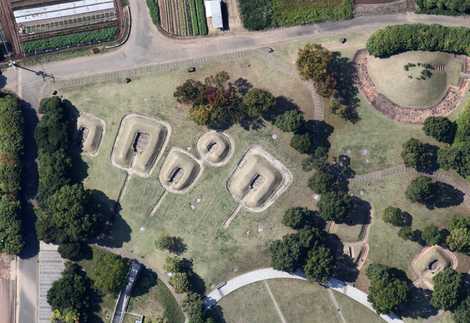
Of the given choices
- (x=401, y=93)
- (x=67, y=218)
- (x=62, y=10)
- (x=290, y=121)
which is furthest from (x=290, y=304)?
(x=62, y=10)

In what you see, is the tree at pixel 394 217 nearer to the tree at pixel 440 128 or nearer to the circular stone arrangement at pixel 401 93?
the tree at pixel 440 128

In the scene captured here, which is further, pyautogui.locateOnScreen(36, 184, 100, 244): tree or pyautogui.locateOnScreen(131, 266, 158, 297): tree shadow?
pyautogui.locateOnScreen(131, 266, 158, 297): tree shadow

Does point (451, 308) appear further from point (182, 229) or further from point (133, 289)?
point (133, 289)

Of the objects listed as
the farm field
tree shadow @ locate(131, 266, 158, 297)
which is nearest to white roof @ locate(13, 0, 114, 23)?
the farm field

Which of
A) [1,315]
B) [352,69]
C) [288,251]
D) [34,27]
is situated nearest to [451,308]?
[288,251]

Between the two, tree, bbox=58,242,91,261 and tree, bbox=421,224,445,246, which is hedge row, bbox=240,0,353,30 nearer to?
tree, bbox=421,224,445,246
